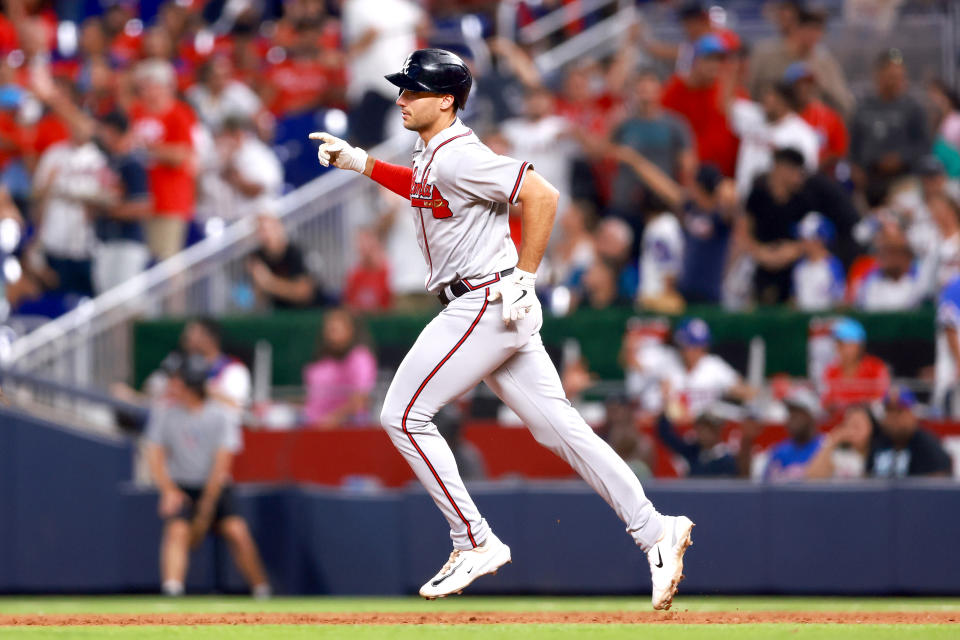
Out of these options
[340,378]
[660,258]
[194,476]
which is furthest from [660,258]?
[194,476]

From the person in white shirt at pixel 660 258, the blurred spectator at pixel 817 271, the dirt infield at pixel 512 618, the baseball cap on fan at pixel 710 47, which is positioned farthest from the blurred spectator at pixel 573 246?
the dirt infield at pixel 512 618

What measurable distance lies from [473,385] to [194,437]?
530 cm

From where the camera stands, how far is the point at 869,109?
13.5 meters

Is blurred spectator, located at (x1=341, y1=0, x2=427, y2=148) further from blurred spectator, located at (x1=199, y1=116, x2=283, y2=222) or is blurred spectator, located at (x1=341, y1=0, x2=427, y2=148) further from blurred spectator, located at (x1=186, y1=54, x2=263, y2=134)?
blurred spectator, located at (x1=186, y1=54, x2=263, y2=134)

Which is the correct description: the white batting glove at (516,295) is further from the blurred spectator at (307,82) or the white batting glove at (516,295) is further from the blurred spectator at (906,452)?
the blurred spectator at (307,82)

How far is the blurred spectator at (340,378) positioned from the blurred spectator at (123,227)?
2.35m

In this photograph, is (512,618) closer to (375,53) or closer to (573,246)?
(573,246)

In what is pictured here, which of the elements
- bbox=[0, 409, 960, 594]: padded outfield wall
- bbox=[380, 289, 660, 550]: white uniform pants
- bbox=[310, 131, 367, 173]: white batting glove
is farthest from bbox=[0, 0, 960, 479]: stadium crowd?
bbox=[310, 131, 367, 173]: white batting glove

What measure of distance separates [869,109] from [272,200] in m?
5.33

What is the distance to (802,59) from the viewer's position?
14078 mm

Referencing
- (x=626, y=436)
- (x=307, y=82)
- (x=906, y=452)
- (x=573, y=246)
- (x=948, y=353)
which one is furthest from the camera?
(x=307, y=82)

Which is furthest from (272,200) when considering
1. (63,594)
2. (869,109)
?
(869,109)

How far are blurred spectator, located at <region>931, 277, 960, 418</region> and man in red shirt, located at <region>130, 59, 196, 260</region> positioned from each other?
21.4 feet

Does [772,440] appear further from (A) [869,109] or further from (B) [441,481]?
(B) [441,481]
